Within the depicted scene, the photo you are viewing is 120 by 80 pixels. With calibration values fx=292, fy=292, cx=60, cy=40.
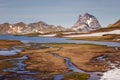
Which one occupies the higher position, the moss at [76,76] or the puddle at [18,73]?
the puddle at [18,73]

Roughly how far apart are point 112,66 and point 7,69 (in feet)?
72.3

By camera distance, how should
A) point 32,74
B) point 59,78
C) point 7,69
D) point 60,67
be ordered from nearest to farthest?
point 59,78 → point 32,74 → point 7,69 → point 60,67

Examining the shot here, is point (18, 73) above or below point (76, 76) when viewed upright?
above

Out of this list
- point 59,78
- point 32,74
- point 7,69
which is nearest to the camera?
point 59,78

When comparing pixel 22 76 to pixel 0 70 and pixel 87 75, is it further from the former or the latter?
pixel 87 75

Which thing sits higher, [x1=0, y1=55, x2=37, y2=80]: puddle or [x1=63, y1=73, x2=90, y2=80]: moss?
[x1=0, y1=55, x2=37, y2=80]: puddle

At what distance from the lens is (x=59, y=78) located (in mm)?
48656

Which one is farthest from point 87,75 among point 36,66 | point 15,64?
point 15,64

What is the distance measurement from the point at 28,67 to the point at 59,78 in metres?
13.3

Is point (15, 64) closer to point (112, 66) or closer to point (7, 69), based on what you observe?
point (7, 69)

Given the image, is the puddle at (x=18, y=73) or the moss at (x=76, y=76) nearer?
the puddle at (x=18, y=73)

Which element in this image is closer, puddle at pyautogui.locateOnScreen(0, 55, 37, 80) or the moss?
puddle at pyautogui.locateOnScreen(0, 55, 37, 80)

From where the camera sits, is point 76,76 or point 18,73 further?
point 18,73

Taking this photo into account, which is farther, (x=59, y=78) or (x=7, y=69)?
(x=7, y=69)
